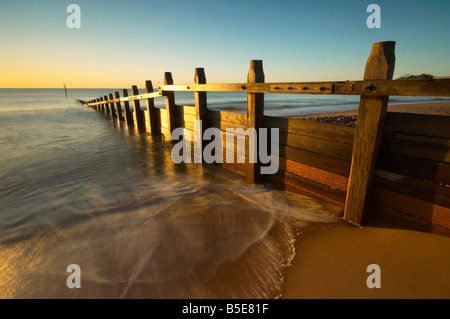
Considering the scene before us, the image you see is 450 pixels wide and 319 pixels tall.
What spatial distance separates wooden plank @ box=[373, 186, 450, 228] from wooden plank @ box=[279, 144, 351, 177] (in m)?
0.47

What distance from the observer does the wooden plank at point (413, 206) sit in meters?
2.52

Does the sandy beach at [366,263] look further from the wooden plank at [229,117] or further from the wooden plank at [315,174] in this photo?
the wooden plank at [229,117]

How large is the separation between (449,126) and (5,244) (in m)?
5.59

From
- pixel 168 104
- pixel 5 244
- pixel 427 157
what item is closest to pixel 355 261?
pixel 427 157

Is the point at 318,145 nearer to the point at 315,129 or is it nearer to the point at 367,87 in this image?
the point at 315,129

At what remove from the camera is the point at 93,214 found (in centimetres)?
372

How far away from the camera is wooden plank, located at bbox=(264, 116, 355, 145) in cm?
304

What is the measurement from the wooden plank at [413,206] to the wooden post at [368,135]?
0.16 meters

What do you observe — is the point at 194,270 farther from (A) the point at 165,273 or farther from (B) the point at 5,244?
(B) the point at 5,244

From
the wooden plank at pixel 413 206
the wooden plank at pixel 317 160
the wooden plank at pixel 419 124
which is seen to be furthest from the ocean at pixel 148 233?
the wooden plank at pixel 419 124

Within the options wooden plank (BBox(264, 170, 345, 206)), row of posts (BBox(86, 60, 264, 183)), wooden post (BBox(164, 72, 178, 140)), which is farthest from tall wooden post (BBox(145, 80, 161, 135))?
wooden plank (BBox(264, 170, 345, 206))

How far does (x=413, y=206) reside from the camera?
268 centimetres

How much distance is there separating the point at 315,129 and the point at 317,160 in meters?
0.48

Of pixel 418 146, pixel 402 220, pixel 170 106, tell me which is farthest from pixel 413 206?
pixel 170 106
